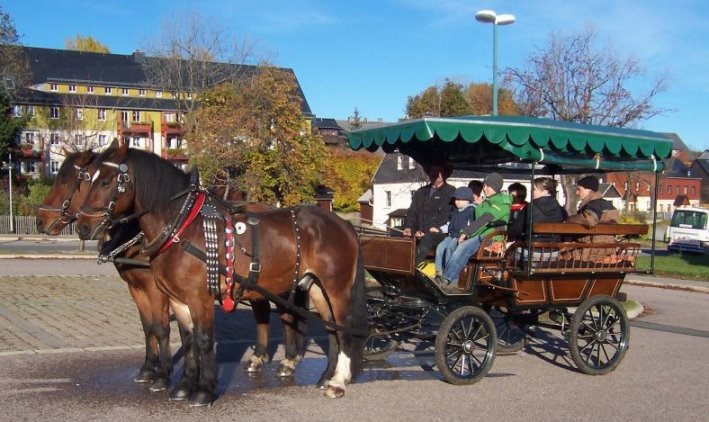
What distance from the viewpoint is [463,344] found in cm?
695

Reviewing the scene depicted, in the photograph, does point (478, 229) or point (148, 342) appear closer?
point (148, 342)

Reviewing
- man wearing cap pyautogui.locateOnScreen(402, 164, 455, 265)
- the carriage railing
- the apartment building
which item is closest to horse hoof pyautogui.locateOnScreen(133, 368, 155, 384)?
man wearing cap pyautogui.locateOnScreen(402, 164, 455, 265)

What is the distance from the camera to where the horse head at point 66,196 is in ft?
18.3

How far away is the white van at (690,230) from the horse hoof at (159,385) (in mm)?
30197

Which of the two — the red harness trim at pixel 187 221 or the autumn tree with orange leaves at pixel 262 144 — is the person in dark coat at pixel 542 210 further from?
the autumn tree with orange leaves at pixel 262 144

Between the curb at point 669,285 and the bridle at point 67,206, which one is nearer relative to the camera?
the bridle at point 67,206

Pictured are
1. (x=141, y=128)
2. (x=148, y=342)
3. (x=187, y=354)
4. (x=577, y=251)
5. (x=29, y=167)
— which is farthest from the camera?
(x=141, y=128)

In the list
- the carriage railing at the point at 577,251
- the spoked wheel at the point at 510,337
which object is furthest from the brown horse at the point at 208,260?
the spoked wheel at the point at 510,337

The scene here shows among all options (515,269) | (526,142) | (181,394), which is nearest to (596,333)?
(515,269)

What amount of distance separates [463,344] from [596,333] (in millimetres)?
1793

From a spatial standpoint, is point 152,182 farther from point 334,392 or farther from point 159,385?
point 334,392

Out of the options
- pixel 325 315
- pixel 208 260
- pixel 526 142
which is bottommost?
pixel 325 315

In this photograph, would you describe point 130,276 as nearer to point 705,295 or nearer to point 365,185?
point 705,295

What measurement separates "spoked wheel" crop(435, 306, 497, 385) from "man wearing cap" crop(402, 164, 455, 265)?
3.09 feet
